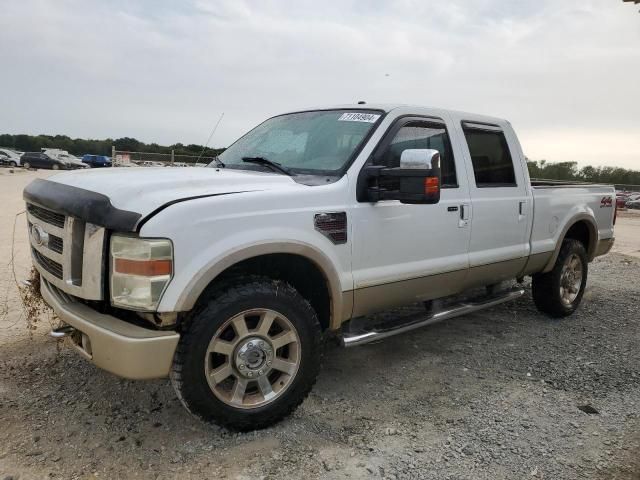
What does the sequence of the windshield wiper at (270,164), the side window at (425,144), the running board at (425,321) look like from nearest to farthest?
the running board at (425,321), the windshield wiper at (270,164), the side window at (425,144)

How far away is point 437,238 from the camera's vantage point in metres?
3.90

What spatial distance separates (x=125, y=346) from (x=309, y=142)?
1.96 m

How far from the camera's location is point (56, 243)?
3037 mm

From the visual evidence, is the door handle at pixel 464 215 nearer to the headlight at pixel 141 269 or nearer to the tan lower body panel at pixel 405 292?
the tan lower body panel at pixel 405 292

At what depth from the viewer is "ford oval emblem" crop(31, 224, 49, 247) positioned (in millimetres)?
3152

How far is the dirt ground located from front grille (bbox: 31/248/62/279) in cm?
85

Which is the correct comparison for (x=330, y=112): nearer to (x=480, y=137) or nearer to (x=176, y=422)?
(x=480, y=137)

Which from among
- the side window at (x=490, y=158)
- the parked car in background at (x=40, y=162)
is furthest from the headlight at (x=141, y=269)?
the parked car in background at (x=40, y=162)

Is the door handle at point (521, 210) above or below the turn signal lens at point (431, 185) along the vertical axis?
below

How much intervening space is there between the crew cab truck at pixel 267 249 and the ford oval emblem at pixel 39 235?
2cm

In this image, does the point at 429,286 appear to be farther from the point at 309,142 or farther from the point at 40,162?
the point at 40,162

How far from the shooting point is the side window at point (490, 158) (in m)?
4.40

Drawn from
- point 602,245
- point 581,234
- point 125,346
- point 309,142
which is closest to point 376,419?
point 125,346

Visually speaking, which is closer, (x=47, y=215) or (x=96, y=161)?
(x=47, y=215)
